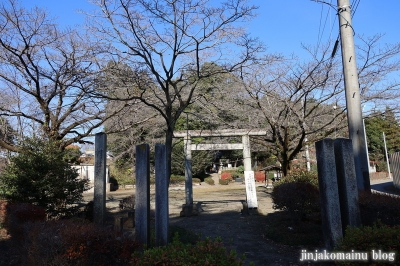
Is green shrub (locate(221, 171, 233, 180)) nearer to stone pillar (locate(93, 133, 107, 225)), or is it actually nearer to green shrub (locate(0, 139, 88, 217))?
green shrub (locate(0, 139, 88, 217))

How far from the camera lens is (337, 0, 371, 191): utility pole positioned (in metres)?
→ 6.48

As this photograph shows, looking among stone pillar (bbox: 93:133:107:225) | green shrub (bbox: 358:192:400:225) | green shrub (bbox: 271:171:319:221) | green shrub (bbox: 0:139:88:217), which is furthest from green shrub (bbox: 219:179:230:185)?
green shrub (bbox: 358:192:400:225)

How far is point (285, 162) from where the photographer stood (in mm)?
12844

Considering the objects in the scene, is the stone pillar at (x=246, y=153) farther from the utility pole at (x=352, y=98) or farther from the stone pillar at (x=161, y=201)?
the stone pillar at (x=161, y=201)

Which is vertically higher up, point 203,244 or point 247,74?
point 247,74

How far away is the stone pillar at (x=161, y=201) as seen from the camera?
4.78 m

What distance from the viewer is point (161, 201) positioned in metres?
4.87

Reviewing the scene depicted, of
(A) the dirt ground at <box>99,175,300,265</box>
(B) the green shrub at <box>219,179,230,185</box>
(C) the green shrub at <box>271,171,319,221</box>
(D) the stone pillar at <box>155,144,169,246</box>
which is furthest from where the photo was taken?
(B) the green shrub at <box>219,179,230,185</box>

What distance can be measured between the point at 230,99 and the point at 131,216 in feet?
18.6

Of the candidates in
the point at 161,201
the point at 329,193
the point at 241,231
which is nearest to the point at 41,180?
the point at 161,201

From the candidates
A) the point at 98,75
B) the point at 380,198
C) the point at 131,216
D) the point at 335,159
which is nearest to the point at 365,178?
the point at 380,198

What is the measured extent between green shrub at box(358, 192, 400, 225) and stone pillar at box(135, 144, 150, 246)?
3.58m

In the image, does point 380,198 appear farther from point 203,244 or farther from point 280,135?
point 280,135

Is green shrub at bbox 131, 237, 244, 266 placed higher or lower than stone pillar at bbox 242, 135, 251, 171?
lower
